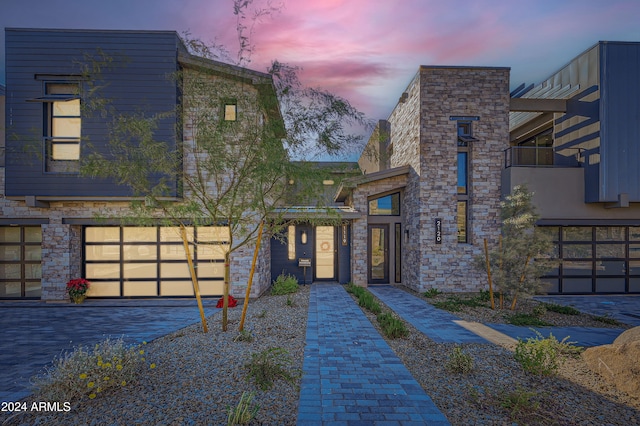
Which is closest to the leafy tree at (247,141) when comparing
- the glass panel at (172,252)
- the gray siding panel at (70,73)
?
the gray siding panel at (70,73)

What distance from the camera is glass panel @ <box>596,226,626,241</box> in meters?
10.4

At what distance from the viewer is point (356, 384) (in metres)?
3.96

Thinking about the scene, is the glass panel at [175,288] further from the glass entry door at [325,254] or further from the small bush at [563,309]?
the small bush at [563,309]

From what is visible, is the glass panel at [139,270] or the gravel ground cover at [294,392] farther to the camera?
the glass panel at [139,270]

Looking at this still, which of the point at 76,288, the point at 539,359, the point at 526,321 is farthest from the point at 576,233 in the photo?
the point at 76,288

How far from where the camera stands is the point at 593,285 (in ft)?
34.1

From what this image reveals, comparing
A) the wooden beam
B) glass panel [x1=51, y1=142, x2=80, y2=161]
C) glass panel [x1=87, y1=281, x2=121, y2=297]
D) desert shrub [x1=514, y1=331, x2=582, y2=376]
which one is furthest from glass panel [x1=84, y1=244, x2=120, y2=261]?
the wooden beam

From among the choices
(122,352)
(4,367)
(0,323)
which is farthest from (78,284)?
(122,352)

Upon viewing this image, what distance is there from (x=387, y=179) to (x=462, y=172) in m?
2.57

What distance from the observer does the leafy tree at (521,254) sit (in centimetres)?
753

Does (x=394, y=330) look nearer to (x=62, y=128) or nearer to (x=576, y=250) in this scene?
(x=576, y=250)

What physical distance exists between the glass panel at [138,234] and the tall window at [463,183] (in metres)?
9.99

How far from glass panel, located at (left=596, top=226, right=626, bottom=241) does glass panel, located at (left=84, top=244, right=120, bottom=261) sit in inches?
618

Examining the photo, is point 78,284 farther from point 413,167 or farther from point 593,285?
point 593,285
